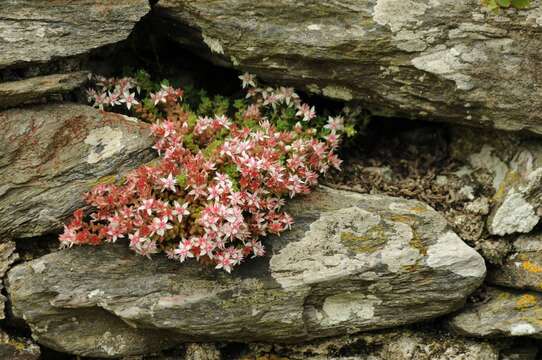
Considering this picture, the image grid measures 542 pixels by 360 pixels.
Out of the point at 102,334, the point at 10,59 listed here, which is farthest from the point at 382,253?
the point at 10,59

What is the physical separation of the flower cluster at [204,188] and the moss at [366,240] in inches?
21.5

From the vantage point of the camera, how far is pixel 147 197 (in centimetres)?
552

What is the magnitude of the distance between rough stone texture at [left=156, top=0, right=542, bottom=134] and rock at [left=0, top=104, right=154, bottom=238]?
140cm

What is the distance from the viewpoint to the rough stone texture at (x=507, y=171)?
5984 mm

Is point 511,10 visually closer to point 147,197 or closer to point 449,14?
point 449,14

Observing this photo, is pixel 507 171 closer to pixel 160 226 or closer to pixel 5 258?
pixel 160 226

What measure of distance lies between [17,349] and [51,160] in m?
1.77

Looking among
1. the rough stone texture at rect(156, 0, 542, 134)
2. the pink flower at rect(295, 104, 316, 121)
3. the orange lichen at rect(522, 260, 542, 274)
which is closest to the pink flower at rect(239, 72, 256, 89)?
the rough stone texture at rect(156, 0, 542, 134)

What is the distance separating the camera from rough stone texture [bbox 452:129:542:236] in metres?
5.98

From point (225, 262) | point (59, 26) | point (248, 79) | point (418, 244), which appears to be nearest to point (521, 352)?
point (418, 244)

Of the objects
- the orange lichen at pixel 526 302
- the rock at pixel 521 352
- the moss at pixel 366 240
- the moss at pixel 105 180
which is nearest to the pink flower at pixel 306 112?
the moss at pixel 366 240

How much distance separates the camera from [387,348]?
20.0 ft

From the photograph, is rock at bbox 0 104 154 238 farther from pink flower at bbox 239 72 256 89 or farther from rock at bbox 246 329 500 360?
rock at bbox 246 329 500 360

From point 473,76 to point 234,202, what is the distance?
250 cm
